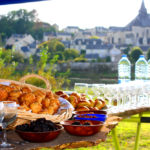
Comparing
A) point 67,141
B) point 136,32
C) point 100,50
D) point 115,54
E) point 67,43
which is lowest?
point 67,141

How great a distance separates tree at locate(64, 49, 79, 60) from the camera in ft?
53.0

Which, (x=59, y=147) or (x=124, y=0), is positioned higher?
(x=124, y=0)

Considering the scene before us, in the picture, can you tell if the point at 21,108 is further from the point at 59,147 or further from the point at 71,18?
the point at 71,18

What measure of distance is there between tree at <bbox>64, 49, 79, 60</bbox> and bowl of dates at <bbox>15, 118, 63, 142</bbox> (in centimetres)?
1491

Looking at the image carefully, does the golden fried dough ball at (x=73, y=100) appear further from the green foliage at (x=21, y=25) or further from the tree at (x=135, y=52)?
the green foliage at (x=21, y=25)

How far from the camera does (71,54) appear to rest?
53.6ft

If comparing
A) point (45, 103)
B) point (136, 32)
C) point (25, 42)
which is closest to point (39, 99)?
point (45, 103)

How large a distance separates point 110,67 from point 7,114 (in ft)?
39.4

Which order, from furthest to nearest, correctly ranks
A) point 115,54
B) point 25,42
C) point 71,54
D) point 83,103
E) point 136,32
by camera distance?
point 71,54 → point 25,42 → point 136,32 → point 115,54 → point 83,103

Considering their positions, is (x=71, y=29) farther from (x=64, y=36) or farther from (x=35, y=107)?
(x=35, y=107)

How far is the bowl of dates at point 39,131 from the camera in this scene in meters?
1.12

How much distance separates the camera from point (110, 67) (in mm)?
13000

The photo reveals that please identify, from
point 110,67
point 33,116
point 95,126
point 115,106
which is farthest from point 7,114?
point 110,67

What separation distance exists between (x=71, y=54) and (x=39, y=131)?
1527 centimetres
